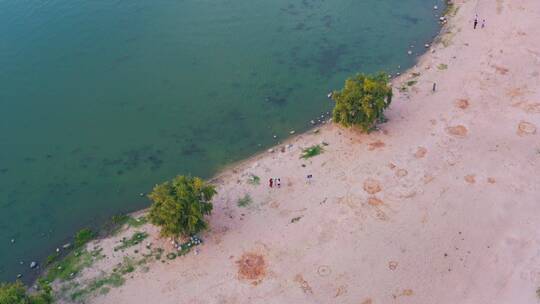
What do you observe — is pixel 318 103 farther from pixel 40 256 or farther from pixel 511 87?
pixel 40 256

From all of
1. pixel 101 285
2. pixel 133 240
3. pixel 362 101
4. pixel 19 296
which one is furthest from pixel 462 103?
pixel 19 296

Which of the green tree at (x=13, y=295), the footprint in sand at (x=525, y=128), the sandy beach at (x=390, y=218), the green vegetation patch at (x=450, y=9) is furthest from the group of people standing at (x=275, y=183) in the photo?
the green vegetation patch at (x=450, y=9)

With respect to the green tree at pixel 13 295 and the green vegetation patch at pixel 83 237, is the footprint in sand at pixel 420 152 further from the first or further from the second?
the green tree at pixel 13 295

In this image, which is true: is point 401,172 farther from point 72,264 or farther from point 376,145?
point 72,264

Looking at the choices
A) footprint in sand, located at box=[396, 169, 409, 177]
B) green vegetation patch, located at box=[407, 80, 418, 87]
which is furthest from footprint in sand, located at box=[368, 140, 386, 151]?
green vegetation patch, located at box=[407, 80, 418, 87]

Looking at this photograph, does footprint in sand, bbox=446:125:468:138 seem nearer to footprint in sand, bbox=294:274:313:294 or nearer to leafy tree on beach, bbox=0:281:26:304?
footprint in sand, bbox=294:274:313:294
